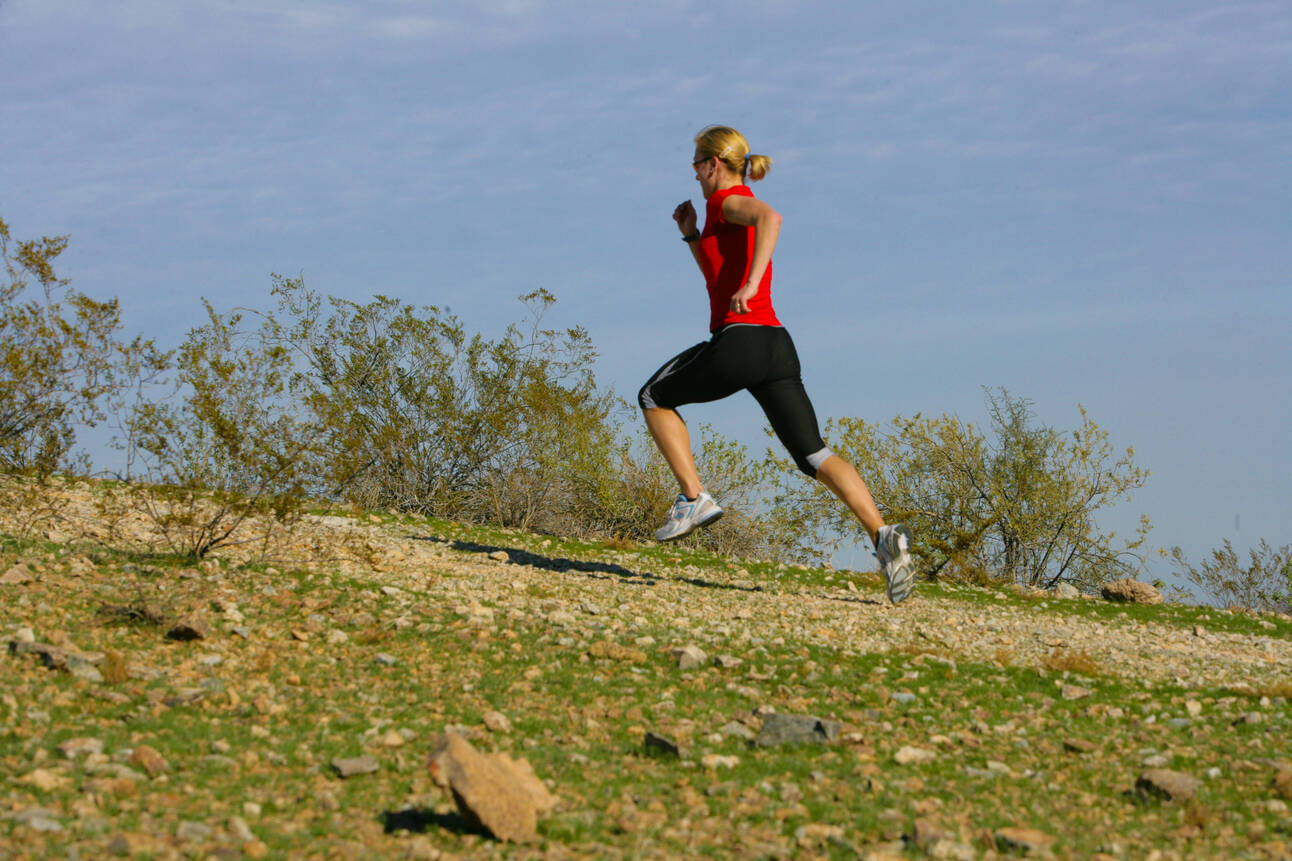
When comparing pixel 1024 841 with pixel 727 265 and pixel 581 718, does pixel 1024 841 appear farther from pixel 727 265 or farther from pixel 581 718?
pixel 727 265

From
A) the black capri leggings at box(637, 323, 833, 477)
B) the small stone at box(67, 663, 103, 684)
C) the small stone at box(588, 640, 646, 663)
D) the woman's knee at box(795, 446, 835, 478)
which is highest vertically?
the black capri leggings at box(637, 323, 833, 477)

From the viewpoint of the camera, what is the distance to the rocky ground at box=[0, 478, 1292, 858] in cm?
328

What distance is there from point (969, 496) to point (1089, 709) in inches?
467

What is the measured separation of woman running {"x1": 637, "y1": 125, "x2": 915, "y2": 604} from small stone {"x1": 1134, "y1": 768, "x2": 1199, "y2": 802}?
3484 mm

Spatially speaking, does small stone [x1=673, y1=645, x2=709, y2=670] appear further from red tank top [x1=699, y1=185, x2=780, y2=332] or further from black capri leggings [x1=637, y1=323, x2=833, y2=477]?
red tank top [x1=699, y1=185, x2=780, y2=332]

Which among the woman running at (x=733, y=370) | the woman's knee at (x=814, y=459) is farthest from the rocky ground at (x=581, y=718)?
the woman's knee at (x=814, y=459)

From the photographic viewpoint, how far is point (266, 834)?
10.4ft

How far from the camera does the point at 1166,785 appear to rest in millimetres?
3711

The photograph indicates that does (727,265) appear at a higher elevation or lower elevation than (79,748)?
higher

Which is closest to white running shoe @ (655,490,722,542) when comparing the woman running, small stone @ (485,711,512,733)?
the woman running

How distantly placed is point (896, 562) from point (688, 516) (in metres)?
1.41

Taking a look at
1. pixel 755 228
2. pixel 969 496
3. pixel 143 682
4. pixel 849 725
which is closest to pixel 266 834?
pixel 143 682

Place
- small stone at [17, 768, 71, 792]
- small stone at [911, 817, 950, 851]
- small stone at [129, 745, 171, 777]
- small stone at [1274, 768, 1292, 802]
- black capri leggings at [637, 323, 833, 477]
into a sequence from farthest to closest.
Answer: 1. black capri leggings at [637, 323, 833, 477]
2. small stone at [1274, 768, 1292, 802]
3. small stone at [129, 745, 171, 777]
4. small stone at [17, 768, 71, 792]
5. small stone at [911, 817, 950, 851]

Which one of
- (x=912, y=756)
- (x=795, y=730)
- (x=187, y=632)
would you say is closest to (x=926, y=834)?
(x=912, y=756)
